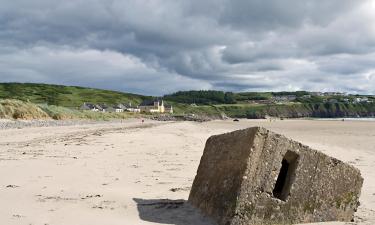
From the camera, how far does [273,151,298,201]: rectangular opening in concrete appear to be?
6.61 metres

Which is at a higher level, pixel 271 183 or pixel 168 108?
pixel 271 183

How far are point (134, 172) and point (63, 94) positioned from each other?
164m

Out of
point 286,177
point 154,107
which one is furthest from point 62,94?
point 286,177

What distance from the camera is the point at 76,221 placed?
6.09m

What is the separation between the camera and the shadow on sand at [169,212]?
6.53 metres

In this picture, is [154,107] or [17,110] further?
[154,107]

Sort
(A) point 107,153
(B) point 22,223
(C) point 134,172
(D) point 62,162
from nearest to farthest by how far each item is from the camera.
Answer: (B) point 22,223
(C) point 134,172
(D) point 62,162
(A) point 107,153

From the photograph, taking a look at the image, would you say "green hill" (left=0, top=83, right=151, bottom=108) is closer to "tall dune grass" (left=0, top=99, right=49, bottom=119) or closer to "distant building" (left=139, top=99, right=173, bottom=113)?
"distant building" (left=139, top=99, right=173, bottom=113)

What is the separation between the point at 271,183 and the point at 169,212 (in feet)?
5.53

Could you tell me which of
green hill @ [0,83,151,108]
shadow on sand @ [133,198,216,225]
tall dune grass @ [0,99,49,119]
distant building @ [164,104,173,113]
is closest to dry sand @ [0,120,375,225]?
shadow on sand @ [133,198,216,225]

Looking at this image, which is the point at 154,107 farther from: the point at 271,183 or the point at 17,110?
the point at 271,183

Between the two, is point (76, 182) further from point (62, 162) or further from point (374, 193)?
point (374, 193)

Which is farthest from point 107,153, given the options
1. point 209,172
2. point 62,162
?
point 209,172

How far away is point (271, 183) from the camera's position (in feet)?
21.0
